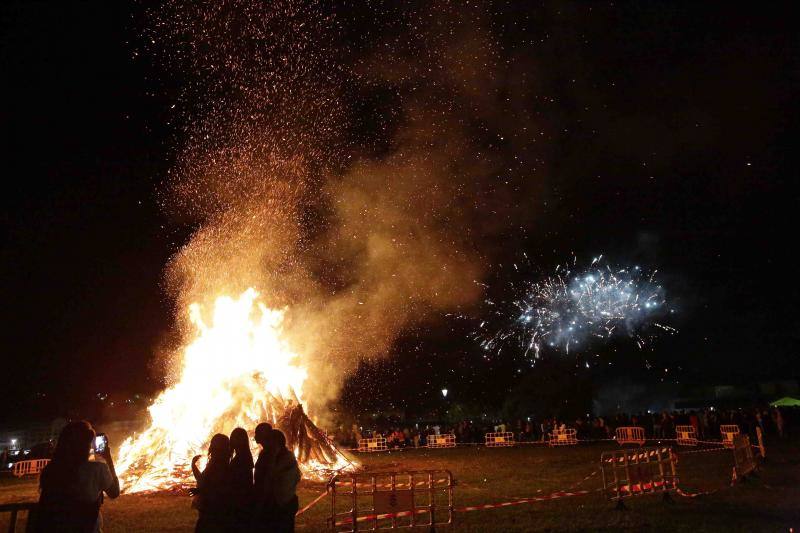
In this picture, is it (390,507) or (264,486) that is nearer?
(264,486)

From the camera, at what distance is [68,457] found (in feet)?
17.3

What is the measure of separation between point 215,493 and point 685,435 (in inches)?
994

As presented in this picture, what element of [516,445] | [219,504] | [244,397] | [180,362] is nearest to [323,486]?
[244,397]

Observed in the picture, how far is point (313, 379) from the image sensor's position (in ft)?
132

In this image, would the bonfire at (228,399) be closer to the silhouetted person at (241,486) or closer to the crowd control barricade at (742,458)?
the crowd control barricade at (742,458)

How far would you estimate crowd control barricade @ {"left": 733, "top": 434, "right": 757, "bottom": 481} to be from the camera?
43.9 ft

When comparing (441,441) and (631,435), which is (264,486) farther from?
(441,441)

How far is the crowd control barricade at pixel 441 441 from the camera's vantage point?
33.0 meters

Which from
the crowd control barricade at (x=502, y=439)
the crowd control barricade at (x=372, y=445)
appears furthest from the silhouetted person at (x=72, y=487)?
the crowd control barricade at (x=502, y=439)

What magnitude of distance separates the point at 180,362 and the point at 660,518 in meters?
18.9

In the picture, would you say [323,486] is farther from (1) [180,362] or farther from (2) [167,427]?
(1) [180,362]

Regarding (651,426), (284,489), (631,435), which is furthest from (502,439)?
(284,489)

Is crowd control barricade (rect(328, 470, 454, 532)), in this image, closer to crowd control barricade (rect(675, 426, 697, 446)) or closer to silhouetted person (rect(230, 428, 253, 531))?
silhouetted person (rect(230, 428, 253, 531))

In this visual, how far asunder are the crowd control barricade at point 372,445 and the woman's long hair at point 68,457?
1103 inches
